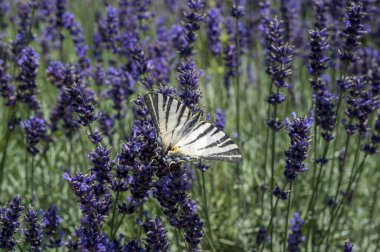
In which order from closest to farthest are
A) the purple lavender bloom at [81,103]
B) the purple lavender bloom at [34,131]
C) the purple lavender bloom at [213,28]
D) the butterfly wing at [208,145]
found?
the butterfly wing at [208,145], the purple lavender bloom at [81,103], the purple lavender bloom at [34,131], the purple lavender bloom at [213,28]

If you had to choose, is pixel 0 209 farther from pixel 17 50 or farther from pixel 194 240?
pixel 17 50

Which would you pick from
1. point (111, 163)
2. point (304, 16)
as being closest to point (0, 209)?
point (111, 163)

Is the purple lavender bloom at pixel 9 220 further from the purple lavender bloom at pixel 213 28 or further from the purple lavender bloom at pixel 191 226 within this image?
the purple lavender bloom at pixel 213 28

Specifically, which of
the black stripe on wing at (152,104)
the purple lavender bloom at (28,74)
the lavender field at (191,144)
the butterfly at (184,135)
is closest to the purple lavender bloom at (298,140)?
the lavender field at (191,144)

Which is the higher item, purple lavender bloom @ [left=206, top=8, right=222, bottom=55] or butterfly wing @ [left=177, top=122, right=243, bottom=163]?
purple lavender bloom @ [left=206, top=8, right=222, bottom=55]

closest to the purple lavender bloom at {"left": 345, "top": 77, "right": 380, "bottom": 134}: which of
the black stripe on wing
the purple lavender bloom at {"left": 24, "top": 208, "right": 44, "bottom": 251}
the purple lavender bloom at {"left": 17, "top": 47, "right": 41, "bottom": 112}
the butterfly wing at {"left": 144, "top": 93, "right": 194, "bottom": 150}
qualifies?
the butterfly wing at {"left": 144, "top": 93, "right": 194, "bottom": 150}

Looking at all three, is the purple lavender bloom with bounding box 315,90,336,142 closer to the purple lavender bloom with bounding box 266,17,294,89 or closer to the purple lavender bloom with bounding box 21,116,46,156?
the purple lavender bloom with bounding box 266,17,294,89
